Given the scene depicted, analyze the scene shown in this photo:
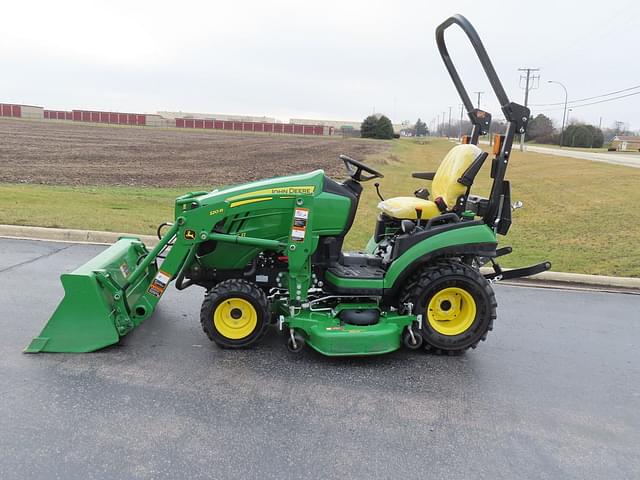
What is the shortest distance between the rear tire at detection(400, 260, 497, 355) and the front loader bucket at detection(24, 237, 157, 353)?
2.13 meters

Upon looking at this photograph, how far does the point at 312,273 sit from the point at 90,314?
1716 millimetres

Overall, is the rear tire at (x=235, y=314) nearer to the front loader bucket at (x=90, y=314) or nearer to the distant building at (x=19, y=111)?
the front loader bucket at (x=90, y=314)

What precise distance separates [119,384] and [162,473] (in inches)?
40.8

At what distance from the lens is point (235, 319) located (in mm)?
4148

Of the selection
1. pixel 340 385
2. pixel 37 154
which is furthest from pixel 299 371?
pixel 37 154

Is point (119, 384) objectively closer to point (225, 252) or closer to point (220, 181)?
point (225, 252)

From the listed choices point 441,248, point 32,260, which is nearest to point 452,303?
point 441,248

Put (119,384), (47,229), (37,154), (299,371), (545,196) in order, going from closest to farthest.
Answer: (119,384)
(299,371)
(47,229)
(545,196)
(37,154)

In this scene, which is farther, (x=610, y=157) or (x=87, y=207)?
(x=610, y=157)

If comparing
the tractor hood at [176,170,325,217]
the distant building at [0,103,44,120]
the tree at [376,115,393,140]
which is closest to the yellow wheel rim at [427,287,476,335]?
the tractor hood at [176,170,325,217]

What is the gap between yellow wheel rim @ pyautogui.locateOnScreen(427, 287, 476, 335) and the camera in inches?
168

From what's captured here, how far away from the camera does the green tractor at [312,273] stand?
397 cm

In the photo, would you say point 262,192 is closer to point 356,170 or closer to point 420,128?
point 356,170

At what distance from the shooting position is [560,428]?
3293mm
